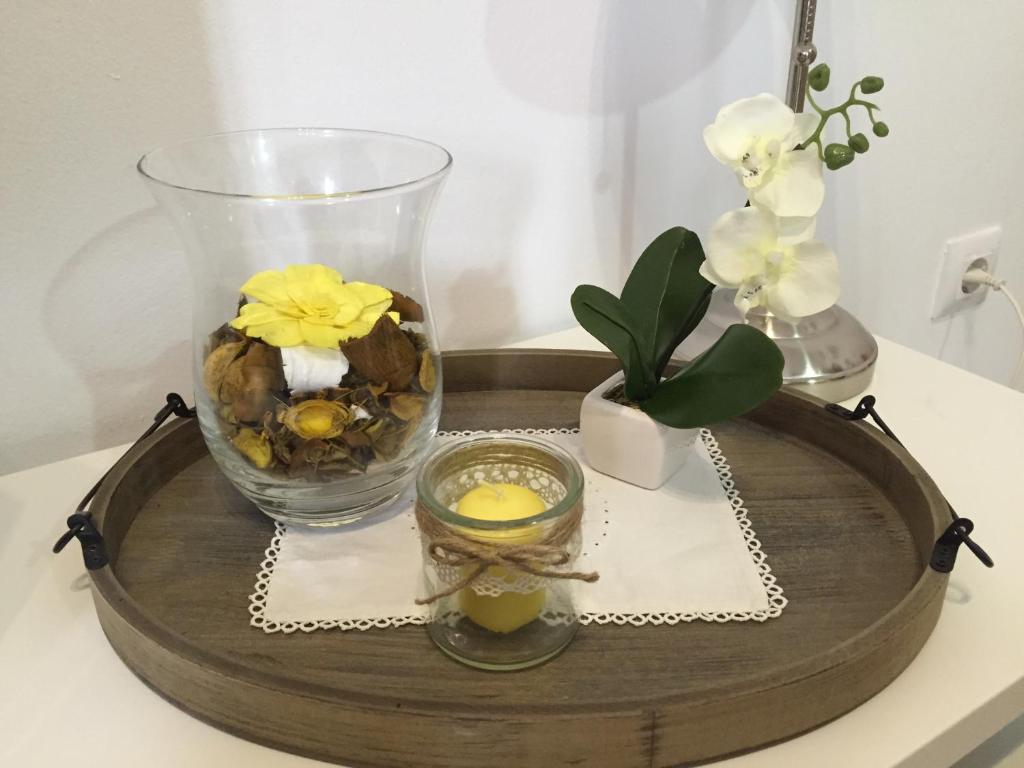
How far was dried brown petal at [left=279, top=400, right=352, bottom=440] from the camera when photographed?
1.77 ft

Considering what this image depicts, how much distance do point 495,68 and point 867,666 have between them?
0.55 meters

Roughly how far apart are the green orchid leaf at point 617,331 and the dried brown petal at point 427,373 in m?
0.12

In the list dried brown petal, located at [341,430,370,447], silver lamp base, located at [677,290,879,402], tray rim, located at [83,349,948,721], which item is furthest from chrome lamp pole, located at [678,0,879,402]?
dried brown petal, located at [341,430,370,447]

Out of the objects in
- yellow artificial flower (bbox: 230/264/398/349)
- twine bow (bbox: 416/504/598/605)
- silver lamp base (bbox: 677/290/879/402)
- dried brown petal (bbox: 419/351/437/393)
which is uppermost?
yellow artificial flower (bbox: 230/264/398/349)

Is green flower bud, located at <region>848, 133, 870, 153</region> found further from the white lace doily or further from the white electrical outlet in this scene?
the white electrical outlet

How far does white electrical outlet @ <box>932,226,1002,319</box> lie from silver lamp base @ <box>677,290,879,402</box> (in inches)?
18.7

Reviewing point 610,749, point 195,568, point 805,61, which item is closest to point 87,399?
point 195,568

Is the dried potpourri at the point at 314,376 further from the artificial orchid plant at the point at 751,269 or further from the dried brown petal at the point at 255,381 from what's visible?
the artificial orchid plant at the point at 751,269

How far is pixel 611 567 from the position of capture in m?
0.57

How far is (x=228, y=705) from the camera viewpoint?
0.46 m

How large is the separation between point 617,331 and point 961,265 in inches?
32.5

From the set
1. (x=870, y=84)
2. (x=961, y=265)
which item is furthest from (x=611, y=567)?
(x=961, y=265)

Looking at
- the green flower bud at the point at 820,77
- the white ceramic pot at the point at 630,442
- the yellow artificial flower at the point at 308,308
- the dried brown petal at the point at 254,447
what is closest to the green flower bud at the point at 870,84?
the green flower bud at the point at 820,77

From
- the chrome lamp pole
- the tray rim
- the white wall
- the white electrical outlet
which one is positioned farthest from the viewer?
the white electrical outlet
